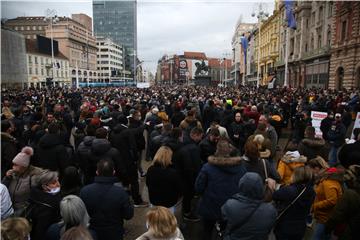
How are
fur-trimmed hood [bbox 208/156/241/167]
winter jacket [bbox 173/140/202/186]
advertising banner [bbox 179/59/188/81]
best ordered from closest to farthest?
1. fur-trimmed hood [bbox 208/156/241/167]
2. winter jacket [bbox 173/140/202/186]
3. advertising banner [bbox 179/59/188/81]

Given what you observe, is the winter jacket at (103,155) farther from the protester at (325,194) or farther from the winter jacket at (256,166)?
the protester at (325,194)

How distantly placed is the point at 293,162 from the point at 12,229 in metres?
4.05

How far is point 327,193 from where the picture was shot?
13.4ft

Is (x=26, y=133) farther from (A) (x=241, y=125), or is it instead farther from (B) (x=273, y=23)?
(B) (x=273, y=23)

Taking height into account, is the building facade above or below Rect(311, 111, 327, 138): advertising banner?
above

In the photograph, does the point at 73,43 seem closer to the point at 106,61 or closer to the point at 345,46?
the point at 106,61

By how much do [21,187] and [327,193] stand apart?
3.93 m

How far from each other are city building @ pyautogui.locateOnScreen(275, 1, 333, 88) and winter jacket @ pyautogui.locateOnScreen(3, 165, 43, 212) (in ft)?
117

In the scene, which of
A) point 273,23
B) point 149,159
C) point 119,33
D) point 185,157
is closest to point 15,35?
point 273,23

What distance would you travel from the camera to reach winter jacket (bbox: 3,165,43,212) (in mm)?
4062

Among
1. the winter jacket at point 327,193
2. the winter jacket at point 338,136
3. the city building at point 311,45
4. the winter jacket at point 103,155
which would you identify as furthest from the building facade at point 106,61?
the winter jacket at point 327,193

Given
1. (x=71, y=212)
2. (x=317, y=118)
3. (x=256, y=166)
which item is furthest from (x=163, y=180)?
(x=317, y=118)

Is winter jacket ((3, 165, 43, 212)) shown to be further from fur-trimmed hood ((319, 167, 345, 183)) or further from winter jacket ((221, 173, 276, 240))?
fur-trimmed hood ((319, 167, 345, 183))

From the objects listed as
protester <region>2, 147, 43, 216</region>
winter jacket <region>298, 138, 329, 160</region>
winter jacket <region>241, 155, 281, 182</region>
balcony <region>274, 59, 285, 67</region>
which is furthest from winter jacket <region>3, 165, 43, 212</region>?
balcony <region>274, 59, 285, 67</region>
